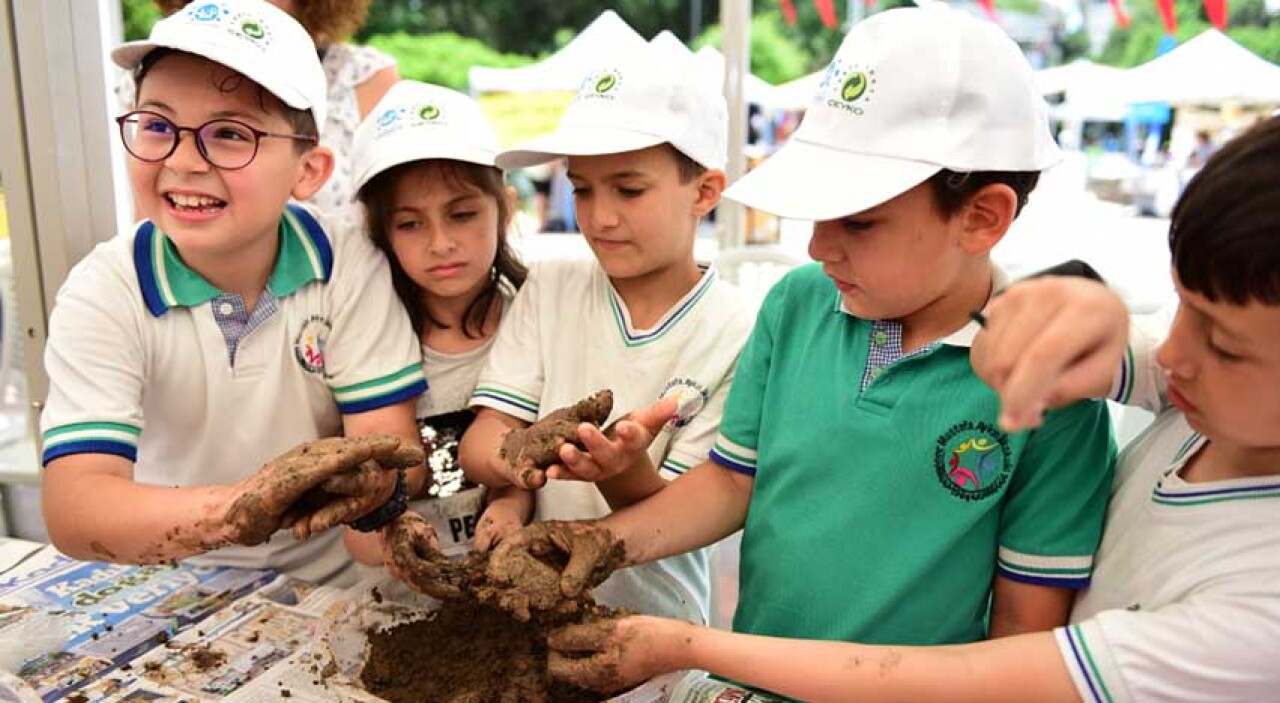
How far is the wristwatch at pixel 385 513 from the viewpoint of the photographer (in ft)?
4.00

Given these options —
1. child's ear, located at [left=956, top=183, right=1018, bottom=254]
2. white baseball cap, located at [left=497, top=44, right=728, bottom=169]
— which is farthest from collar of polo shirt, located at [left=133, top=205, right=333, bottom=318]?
child's ear, located at [left=956, top=183, right=1018, bottom=254]

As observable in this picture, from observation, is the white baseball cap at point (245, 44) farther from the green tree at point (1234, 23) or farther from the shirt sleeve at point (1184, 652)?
the green tree at point (1234, 23)

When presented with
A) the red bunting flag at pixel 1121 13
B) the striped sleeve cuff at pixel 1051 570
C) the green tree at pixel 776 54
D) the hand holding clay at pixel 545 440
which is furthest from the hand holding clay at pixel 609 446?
the green tree at pixel 776 54

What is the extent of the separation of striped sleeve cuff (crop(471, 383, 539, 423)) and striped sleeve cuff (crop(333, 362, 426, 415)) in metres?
0.12

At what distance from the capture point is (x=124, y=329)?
4.43 ft

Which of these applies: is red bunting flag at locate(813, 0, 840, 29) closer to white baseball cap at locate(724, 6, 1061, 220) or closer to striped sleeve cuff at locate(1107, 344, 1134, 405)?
white baseball cap at locate(724, 6, 1061, 220)

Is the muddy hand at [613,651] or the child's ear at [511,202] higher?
the child's ear at [511,202]

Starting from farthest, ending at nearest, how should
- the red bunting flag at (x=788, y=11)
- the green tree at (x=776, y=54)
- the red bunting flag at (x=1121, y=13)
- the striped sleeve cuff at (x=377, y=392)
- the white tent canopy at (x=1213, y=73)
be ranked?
the green tree at (x=776, y=54)
the red bunting flag at (x=788, y=11)
the red bunting flag at (x=1121, y=13)
the white tent canopy at (x=1213, y=73)
the striped sleeve cuff at (x=377, y=392)

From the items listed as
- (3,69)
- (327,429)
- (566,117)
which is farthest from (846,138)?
(3,69)

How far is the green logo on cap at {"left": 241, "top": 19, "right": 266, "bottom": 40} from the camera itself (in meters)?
1.31

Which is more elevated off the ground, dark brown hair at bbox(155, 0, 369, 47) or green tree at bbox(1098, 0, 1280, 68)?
green tree at bbox(1098, 0, 1280, 68)

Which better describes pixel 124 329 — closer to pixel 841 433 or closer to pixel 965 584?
pixel 841 433

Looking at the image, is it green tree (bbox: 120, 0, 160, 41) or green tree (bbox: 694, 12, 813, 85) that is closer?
green tree (bbox: 120, 0, 160, 41)

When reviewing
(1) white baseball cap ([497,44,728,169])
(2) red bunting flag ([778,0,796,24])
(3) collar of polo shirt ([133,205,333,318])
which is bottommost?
(3) collar of polo shirt ([133,205,333,318])
